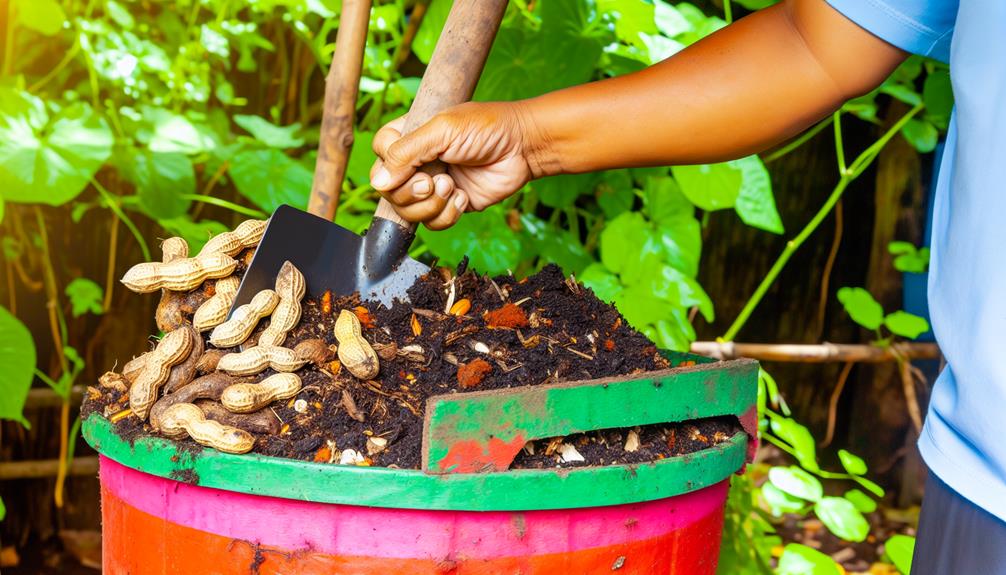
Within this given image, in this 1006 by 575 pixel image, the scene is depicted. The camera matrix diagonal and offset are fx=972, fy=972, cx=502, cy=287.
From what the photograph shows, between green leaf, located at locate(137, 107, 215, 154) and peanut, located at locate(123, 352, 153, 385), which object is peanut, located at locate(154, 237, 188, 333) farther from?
green leaf, located at locate(137, 107, 215, 154)

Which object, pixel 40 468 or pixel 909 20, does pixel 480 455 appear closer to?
pixel 909 20

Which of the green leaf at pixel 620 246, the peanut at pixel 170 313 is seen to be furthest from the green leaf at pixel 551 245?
the peanut at pixel 170 313

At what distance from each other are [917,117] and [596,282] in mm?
1505

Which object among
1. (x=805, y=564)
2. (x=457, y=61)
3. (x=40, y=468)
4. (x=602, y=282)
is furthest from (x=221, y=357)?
(x=40, y=468)

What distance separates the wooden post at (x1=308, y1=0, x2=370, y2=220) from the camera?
1.47 meters

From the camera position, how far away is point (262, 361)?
105 cm

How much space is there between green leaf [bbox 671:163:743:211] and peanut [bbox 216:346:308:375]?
Result: 1155 mm

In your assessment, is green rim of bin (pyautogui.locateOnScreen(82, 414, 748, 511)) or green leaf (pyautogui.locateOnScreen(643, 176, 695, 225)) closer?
green rim of bin (pyautogui.locateOnScreen(82, 414, 748, 511))

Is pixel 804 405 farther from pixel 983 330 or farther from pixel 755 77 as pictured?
pixel 983 330

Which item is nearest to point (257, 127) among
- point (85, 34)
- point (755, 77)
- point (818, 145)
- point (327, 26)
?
point (327, 26)

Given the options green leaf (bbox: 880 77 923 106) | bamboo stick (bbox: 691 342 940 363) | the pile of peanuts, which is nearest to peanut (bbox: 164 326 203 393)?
the pile of peanuts

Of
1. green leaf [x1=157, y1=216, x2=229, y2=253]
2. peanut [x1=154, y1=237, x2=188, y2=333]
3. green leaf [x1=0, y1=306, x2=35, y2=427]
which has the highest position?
green leaf [x1=157, y1=216, x2=229, y2=253]

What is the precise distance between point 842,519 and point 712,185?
76cm

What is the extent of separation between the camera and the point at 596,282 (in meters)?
1.99
